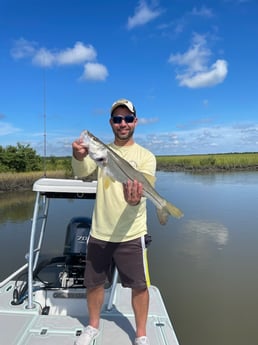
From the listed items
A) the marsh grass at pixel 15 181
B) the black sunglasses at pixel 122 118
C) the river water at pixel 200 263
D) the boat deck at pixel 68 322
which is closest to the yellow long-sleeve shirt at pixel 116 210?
the black sunglasses at pixel 122 118

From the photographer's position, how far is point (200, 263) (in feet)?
26.7

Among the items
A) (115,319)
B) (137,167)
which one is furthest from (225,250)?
(137,167)

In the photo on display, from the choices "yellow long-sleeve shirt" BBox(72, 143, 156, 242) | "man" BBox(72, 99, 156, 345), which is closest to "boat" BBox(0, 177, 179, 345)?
"man" BBox(72, 99, 156, 345)

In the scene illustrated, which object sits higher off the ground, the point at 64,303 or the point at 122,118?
the point at 122,118

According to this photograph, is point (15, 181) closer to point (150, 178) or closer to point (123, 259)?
point (123, 259)

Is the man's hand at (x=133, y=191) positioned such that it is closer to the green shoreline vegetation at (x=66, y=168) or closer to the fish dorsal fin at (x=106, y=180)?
the fish dorsal fin at (x=106, y=180)

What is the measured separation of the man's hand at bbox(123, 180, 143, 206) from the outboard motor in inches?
69.7

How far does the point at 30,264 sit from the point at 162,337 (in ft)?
4.80

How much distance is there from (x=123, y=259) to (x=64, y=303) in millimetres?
1321

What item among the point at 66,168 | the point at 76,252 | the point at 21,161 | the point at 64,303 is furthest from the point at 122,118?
the point at 21,161

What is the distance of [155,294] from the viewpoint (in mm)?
3936

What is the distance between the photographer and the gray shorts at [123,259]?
277 cm

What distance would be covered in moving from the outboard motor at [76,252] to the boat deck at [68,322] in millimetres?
193

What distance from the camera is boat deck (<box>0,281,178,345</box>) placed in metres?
2.85
